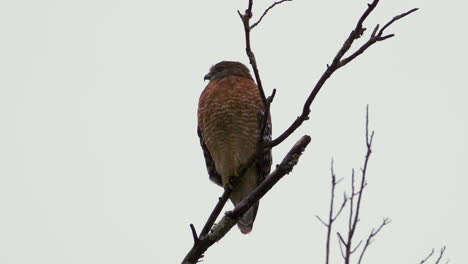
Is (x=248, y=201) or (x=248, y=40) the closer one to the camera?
(x=248, y=40)

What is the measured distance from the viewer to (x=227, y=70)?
8250 millimetres

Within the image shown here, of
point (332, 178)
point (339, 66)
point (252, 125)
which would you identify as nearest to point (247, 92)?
point (252, 125)

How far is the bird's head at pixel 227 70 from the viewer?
8.15 metres

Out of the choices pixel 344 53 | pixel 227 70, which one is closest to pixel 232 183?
pixel 227 70

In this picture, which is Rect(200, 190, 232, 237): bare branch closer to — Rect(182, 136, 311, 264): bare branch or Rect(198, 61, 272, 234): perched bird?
Rect(182, 136, 311, 264): bare branch

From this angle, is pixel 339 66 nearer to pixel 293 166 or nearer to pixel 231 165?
pixel 293 166

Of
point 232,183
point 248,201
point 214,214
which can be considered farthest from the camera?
point 232,183

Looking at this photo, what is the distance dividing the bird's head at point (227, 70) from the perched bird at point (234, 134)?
524 millimetres

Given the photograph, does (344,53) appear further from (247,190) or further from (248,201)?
(247,190)

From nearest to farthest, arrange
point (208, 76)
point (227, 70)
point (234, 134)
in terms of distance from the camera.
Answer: point (234, 134)
point (227, 70)
point (208, 76)

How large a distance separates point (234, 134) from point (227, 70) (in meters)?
1.32

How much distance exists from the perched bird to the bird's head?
0.52m

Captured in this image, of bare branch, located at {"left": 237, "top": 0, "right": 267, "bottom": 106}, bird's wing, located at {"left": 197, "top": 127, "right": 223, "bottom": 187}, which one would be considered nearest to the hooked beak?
bird's wing, located at {"left": 197, "top": 127, "right": 223, "bottom": 187}

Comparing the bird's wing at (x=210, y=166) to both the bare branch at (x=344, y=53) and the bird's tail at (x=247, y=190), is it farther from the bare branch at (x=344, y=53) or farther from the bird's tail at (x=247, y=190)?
the bare branch at (x=344, y=53)
